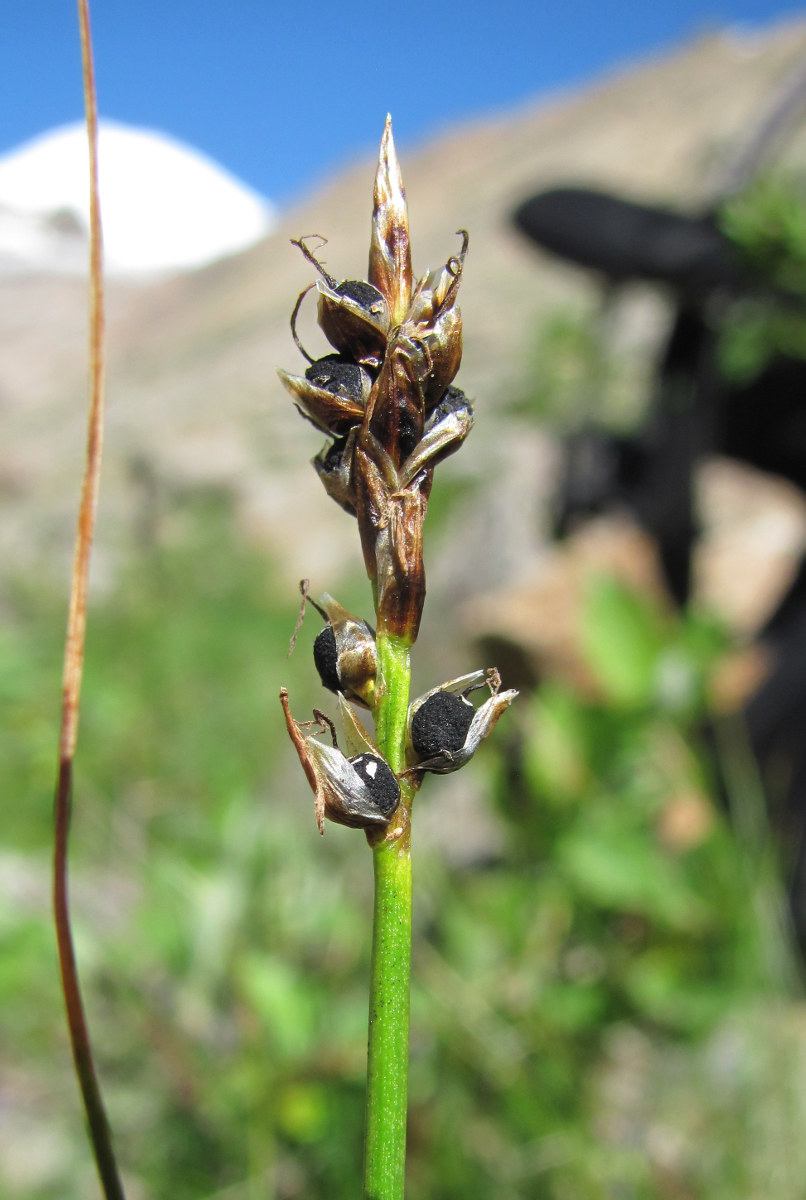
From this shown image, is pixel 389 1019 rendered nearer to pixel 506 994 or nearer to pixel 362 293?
pixel 362 293

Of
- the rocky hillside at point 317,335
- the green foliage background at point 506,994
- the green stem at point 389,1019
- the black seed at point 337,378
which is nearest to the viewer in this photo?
the green stem at point 389,1019

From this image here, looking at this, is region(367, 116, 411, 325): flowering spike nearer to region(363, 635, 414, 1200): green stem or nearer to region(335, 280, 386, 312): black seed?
region(335, 280, 386, 312): black seed

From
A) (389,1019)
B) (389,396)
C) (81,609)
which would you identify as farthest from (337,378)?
(389,1019)

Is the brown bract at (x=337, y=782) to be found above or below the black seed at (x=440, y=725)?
below

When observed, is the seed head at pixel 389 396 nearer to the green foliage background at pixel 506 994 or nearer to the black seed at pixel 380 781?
the black seed at pixel 380 781

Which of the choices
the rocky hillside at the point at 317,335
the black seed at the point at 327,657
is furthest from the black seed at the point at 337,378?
the rocky hillside at the point at 317,335

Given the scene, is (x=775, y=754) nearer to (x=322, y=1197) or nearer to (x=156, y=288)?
(x=322, y=1197)

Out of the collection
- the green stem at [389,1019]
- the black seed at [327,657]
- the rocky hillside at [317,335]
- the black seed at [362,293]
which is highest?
the rocky hillside at [317,335]

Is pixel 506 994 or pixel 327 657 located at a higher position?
pixel 327 657
